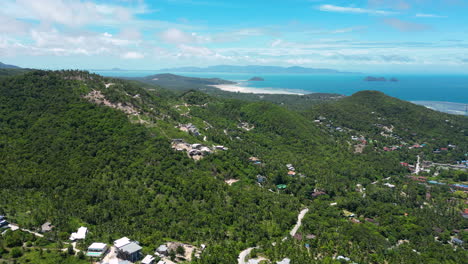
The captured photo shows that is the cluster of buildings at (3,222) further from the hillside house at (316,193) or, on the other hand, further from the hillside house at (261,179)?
the hillside house at (316,193)

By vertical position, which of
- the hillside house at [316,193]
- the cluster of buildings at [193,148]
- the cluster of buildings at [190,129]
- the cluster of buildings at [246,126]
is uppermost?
the cluster of buildings at [190,129]

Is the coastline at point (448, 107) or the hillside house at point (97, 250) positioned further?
the coastline at point (448, 107)

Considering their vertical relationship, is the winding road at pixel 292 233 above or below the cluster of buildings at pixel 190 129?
below

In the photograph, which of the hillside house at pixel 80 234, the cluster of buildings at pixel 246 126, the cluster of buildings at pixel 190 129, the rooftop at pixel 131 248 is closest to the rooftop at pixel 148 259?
the rooftop at pixel 131 248

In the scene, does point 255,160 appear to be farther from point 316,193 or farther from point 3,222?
point 3,222

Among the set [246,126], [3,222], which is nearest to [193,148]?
[3,222]

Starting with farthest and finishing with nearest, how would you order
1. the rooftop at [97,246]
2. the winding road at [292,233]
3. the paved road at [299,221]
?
1. the paved road at [299,221]
2. the winding road at [292,233]
3. the rooftop at [97,246]

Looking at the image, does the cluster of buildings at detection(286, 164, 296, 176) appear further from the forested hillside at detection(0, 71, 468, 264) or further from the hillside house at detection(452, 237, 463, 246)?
the hillside house at detection(452, 237, 463, 246)
